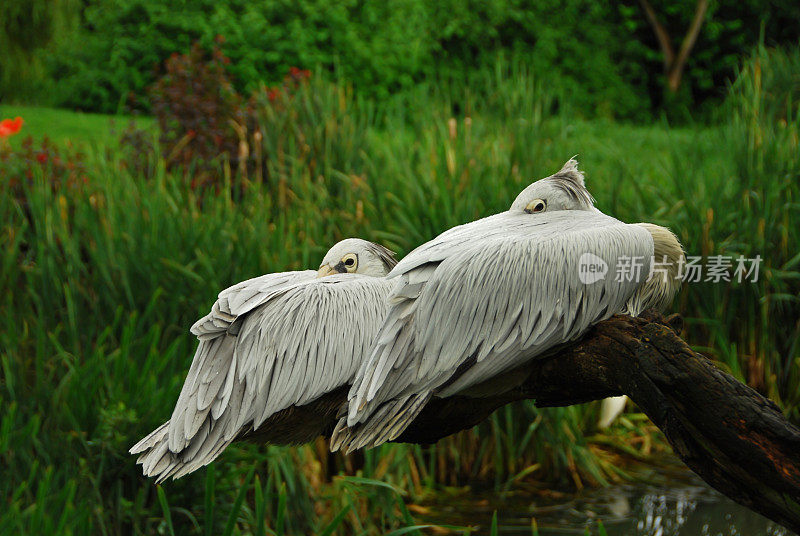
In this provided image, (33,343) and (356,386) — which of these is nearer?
(356,386)

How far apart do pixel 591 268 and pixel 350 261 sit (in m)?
0.43

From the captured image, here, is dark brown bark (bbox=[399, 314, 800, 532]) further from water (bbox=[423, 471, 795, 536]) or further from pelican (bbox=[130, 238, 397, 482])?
water (bbox=[423, 471, 795, 536])

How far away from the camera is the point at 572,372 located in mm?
1462

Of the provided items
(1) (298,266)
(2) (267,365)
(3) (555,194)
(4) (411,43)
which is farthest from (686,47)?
(2) (267,365)

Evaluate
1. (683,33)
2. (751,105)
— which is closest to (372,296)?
(751,105)

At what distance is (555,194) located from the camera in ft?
4.90

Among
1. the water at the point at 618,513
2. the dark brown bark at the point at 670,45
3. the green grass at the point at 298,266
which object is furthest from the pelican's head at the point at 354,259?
the dark brown bark at the point at 670,45

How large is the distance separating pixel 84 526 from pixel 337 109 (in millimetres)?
3117

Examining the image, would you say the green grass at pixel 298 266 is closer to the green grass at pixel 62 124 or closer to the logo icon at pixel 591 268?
the logo icon at pixel 591 268

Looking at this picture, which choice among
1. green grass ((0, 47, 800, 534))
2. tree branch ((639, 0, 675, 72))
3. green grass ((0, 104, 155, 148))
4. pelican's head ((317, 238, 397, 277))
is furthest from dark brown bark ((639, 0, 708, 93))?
pelican's head ((317, 238, 397, 277))

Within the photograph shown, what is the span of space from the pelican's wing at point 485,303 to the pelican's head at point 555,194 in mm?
21

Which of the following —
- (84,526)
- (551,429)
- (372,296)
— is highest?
(372,296)

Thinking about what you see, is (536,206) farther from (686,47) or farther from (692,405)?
(686,47)

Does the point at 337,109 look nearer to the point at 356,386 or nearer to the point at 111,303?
the point at 111,303
